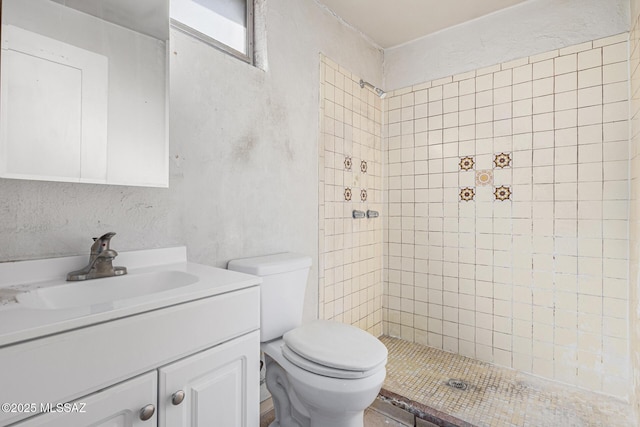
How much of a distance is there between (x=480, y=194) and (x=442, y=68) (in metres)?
0.94

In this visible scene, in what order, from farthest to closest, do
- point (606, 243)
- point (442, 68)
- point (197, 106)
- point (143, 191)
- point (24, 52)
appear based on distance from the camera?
point (442, 68) < point (606, 243) < point (197, 106) < point (143, 191) < point (24, 52)

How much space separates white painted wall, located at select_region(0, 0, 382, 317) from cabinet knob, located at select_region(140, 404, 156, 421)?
60cm

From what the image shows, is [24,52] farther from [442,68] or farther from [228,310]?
[442,68]

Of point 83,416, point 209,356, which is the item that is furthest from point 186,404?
point 83,416

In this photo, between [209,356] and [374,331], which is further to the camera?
[374,331]

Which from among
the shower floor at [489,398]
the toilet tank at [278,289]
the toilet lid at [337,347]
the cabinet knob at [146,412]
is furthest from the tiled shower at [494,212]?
the cabinet knob at [146,412]

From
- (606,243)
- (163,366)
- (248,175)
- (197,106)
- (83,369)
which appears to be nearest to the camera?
(83,369)

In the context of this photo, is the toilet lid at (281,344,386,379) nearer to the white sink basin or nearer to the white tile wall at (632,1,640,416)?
the white sink basin

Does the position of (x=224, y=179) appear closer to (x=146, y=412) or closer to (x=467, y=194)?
(x=146, y=412)

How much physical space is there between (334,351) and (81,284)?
0.87 m

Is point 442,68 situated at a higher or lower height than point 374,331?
higher

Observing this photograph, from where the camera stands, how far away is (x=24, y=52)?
950mm

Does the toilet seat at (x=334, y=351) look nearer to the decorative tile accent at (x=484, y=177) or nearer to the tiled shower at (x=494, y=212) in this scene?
the tiled shower at (x=494, y=212)

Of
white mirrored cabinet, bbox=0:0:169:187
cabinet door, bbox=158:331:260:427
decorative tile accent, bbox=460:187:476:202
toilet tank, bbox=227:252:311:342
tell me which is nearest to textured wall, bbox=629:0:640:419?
decorative tile accent, bbox=460:187:476:202
